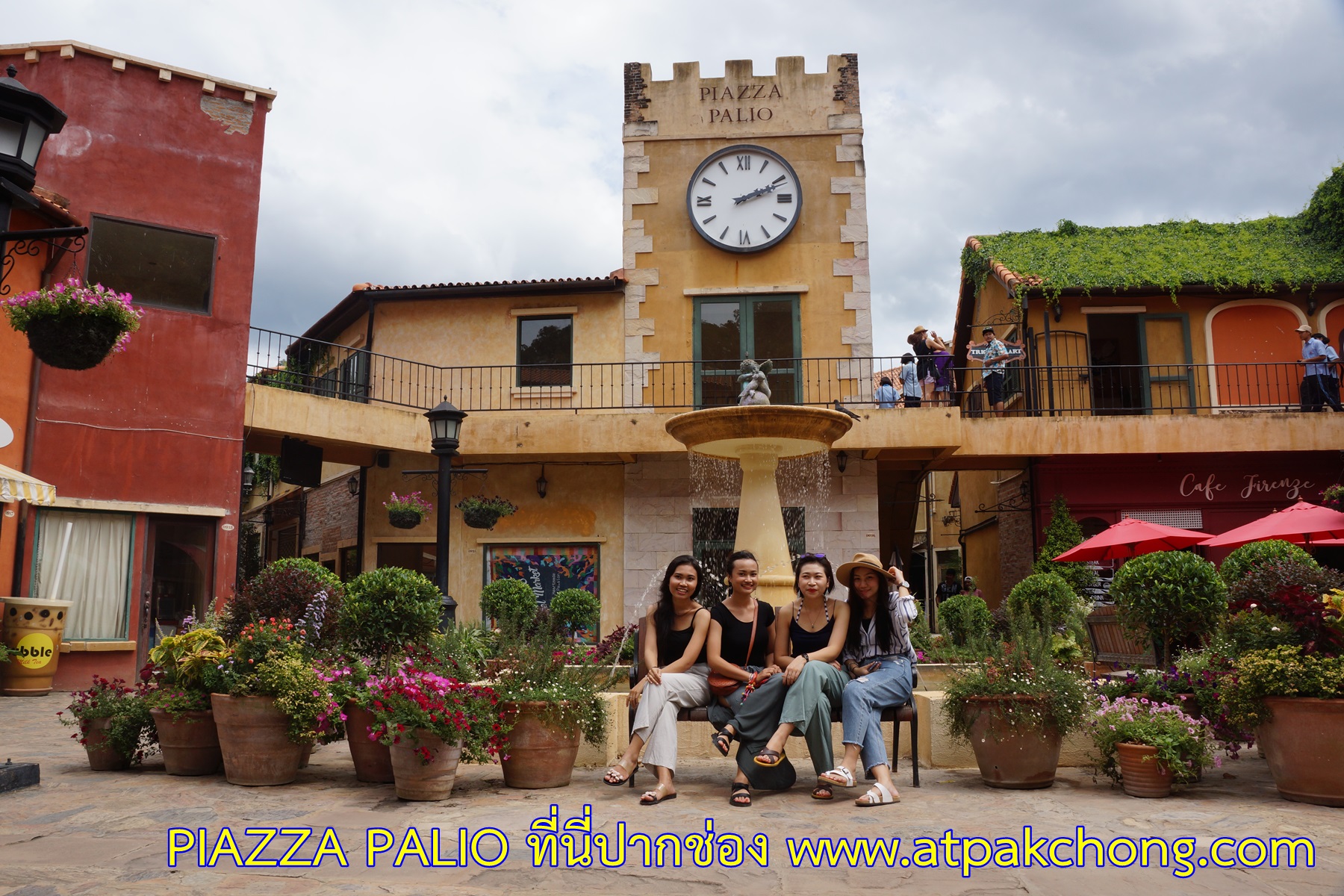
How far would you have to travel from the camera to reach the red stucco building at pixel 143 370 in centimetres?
1198

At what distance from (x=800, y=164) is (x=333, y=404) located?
8.40 meters

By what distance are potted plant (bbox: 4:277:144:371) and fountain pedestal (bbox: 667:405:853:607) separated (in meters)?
4.52

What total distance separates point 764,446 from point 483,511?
7.15 m

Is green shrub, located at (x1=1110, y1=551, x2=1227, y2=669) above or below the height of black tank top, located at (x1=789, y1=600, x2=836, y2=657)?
above

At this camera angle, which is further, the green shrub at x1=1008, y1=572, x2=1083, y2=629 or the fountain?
the green shrub at x1=1008, y1=572, x2=1083, y2=629

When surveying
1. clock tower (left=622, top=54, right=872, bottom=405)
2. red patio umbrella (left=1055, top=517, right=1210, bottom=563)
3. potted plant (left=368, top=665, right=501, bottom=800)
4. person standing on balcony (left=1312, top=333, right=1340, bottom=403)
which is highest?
clock tower (left=622, top=54, right=872, bottom=405)

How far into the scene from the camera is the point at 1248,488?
16.7 meters

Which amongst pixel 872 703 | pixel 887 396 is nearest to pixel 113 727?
pixel 872 703

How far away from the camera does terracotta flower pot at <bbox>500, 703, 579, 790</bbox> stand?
5.76 metres

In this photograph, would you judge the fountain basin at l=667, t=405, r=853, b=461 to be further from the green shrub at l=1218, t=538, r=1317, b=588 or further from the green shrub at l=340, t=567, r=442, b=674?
the green shrub at l=1218, t=538, r=1317, b=588

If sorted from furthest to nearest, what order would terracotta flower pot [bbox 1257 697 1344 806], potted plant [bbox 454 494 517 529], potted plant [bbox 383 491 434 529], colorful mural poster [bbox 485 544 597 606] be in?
colorful mural poster [bbox 485 544 597 606] → potted plant [bbox 454 494 517 529] → potted plant [bbox 383 491 434 529] → terracotta flower pot [bbox 1257 697 1344 806]

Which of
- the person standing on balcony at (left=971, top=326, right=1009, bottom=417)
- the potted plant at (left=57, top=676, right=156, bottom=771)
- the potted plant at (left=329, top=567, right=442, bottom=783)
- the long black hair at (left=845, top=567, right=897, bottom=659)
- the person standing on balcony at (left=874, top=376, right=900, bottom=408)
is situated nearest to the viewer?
the long black hair at (left=845, top=567, right=897, bottom=659)

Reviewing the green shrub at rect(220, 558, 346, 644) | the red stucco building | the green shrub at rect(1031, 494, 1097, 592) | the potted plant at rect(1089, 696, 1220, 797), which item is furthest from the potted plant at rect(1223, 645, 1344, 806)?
the red stucco building

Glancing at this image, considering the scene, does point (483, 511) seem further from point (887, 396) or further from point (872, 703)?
point (872, 703)
